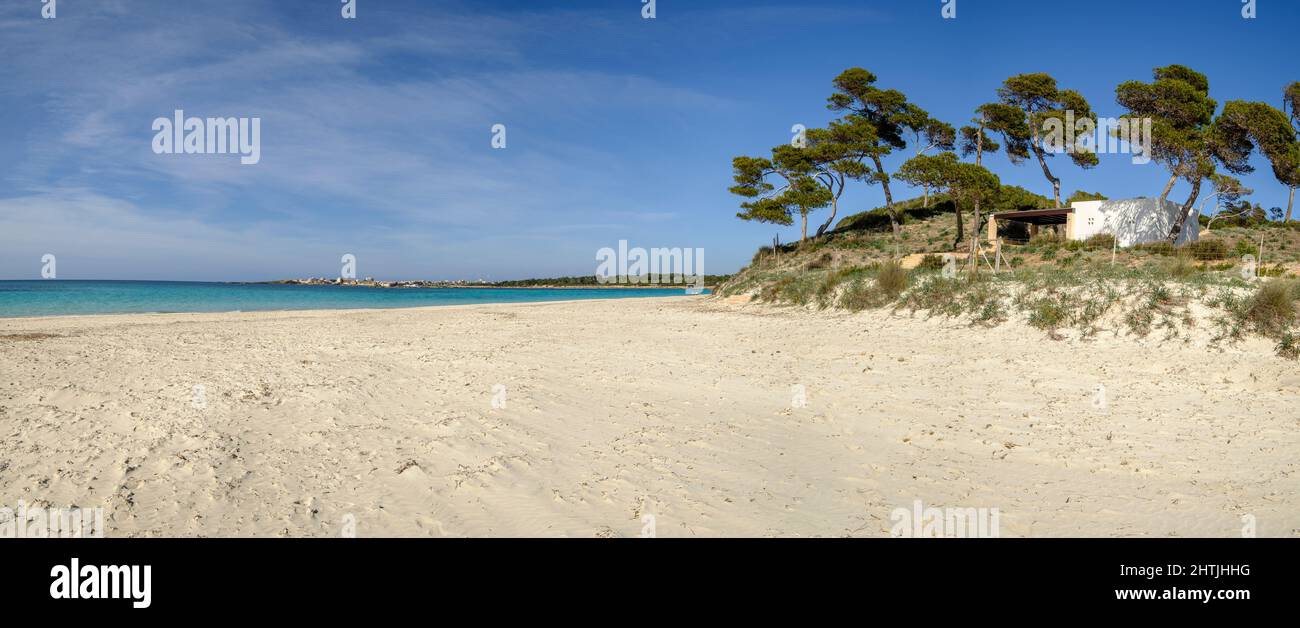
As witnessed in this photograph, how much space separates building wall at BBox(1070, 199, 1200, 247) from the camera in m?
25.6

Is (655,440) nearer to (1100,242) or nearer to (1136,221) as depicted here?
(1100,242)

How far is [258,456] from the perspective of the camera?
4.10 meters

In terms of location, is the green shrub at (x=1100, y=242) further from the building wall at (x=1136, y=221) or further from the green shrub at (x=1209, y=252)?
the green shrub at (x=1209, y=252)

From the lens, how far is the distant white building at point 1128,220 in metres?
25.6

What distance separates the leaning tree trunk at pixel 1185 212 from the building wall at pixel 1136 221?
0.78ft

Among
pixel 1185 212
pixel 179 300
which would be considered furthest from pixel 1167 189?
pixel 179 300

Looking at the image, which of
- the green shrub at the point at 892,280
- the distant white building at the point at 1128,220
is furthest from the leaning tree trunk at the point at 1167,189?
the green shrub at the point at 892,280

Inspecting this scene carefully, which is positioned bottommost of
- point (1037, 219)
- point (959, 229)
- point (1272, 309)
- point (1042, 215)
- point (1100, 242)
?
point (1272, 309)

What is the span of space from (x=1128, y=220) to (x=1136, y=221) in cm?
29

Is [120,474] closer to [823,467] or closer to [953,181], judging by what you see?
[823,467]

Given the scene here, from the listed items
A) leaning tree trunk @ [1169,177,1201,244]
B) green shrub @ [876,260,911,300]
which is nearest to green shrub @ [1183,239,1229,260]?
leaning tree trunk @ [1169,177,1201,244]

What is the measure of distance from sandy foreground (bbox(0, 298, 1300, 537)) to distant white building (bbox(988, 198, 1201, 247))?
22464mm

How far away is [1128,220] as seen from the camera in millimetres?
25703
